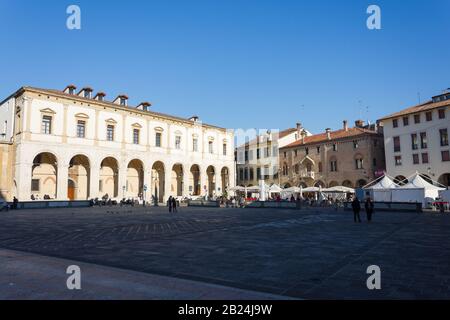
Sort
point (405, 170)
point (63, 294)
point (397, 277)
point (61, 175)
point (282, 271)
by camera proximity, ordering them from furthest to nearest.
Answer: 1. point (405, 170)
2. point (61, 175)
3. point (282, 271)
4. point (397, 277)
5. point (63, 294)

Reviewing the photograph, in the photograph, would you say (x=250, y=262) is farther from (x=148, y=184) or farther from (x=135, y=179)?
(x=135, y=179)

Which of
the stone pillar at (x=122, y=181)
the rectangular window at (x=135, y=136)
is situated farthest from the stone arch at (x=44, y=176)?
the rectangular window at (x=135, y=136)

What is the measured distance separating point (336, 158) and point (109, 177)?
99.6 ft

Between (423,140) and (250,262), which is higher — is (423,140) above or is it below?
above

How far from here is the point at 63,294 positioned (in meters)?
4.51

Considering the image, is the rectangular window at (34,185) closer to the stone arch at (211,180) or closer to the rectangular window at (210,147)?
the rectangular window at (210,147)

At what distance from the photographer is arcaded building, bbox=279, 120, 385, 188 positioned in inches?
1692

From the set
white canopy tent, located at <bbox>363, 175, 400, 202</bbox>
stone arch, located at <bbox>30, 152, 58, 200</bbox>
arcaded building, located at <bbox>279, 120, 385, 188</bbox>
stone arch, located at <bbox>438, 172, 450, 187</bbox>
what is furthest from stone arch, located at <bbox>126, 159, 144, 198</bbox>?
stone arch, located at <bbox>438, 172, 450, 187</bbox>

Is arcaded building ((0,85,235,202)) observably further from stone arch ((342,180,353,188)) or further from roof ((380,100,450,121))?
roof ((380,100,450,121))

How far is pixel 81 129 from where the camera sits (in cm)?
3747

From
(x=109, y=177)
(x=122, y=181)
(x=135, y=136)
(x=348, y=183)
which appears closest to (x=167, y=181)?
(x=122, y=181)
